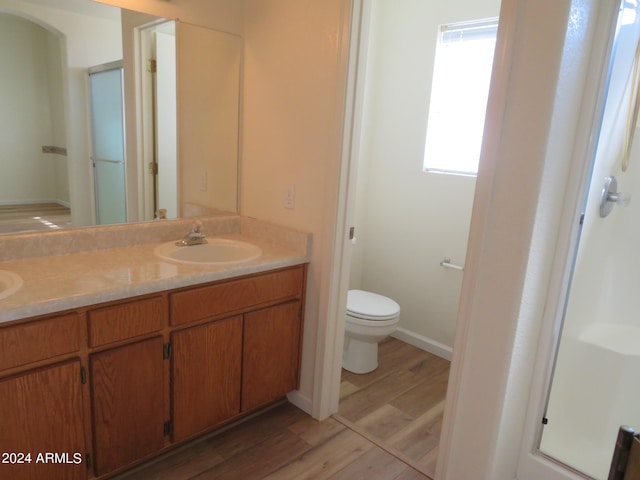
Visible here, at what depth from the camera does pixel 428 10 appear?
2.72 meters

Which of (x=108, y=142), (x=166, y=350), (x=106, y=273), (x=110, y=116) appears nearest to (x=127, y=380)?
(x=166, y=350)

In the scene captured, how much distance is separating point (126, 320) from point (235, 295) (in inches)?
18.1

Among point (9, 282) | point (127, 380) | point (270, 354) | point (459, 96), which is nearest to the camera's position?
point (9, 282)

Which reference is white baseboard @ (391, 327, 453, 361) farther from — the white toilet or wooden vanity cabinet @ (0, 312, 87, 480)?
wooden vanity cabinet @ (0, 312, 87, 480)

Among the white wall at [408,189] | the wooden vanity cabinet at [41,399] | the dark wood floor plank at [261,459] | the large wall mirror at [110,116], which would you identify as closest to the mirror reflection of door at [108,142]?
the large wall mirror at [110,116]

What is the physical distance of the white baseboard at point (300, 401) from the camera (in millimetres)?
2234

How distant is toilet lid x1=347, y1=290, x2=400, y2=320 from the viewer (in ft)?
8.26

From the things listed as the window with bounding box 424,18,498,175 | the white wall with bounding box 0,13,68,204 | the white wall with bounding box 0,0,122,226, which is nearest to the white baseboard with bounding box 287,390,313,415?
the white wall with bounding box 0,0,122,226

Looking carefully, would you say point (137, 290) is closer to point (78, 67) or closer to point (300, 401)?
point (78, 67)

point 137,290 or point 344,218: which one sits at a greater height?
point 344,218

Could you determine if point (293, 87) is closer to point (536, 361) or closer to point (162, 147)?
point (162, 147)

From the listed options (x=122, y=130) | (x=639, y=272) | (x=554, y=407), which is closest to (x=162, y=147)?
(x=122, y=130)

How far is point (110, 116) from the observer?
1.96m

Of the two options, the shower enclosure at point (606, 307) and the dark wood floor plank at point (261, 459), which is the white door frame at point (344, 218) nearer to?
the dark wood floor plank at point (261, 459)
